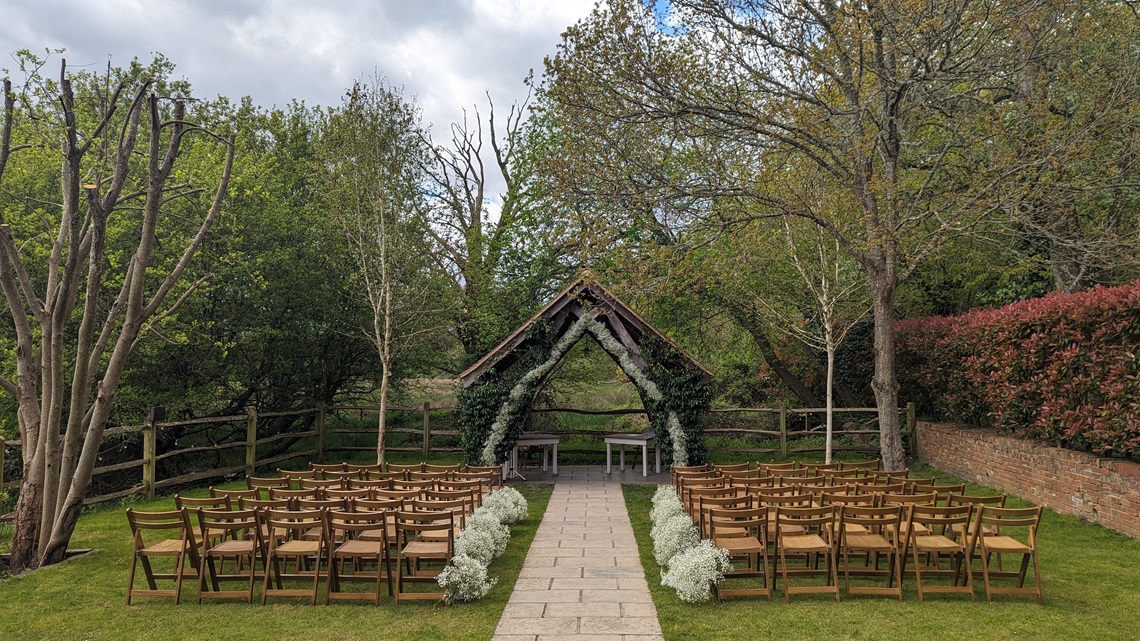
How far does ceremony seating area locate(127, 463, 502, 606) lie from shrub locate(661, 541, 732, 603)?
228 centimetres

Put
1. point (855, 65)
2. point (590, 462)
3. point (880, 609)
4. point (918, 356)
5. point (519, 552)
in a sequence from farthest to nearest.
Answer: point (590, 462) → point (918, 356) → point (855, 65) → point (519, 552) → point (880, 609)

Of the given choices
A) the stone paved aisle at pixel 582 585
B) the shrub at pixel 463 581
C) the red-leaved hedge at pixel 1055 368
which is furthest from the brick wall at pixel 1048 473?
the shrub at pixel 463 581

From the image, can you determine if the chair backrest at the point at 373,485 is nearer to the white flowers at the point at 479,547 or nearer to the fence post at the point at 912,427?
the white flowers at the point at 479,547

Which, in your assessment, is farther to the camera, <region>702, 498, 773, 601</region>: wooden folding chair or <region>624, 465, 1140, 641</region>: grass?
<region>702, 498, 773, 601</region>: wooden folding chair

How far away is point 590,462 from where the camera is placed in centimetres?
1866

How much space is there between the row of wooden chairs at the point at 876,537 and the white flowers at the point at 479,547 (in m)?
2.40

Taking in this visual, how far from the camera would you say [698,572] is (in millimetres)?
7090

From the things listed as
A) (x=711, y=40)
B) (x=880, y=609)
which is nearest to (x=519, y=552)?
(x=880, y=609)

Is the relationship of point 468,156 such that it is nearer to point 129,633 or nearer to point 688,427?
point 688,427

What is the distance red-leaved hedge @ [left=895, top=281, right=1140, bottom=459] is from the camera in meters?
9.91

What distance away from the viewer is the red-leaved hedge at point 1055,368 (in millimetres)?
9906

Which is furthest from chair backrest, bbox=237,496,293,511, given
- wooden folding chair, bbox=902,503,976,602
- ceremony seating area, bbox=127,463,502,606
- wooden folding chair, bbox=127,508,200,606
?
wooden folding chair, bbox=902,503,976,602

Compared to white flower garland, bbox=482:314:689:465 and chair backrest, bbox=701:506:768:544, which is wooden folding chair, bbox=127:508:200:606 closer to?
chair backrest, bbox=701:506:768:544

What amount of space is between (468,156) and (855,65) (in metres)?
15.8
